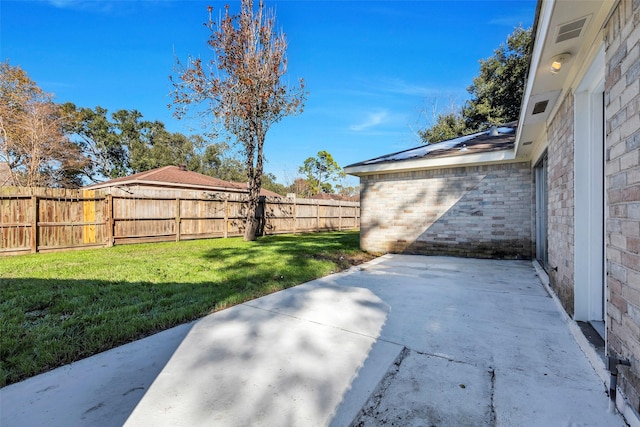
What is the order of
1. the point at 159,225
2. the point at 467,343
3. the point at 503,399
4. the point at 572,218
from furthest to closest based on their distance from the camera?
the point at 159,225 → the point at 572,218 → the point at 467,343 → the point at 503,399

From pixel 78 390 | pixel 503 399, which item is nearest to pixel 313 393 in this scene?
pixel 503 399

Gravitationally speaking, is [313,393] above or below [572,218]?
below

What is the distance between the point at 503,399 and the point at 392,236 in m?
6.66

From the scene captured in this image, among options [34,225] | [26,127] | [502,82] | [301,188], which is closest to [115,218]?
[34,225]

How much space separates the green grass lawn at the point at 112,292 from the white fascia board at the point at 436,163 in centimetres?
278

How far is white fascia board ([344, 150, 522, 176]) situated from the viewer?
22.6 feet

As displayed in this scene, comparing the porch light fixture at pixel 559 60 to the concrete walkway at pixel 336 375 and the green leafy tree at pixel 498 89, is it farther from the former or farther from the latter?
the green leafy tree at pixel 498 89

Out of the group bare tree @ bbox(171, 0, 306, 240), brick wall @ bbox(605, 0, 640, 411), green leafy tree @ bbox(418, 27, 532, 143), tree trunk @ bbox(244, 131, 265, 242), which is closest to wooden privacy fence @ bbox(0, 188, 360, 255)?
tree trunk @ bbox(244, 131, 265, 242)

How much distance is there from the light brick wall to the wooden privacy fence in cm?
571

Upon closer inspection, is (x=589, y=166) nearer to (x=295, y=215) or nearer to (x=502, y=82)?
(x=295, y=215)

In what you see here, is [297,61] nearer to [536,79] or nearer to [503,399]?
[536,79]

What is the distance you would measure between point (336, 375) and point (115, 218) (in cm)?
911

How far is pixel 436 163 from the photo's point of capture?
7.57 meters

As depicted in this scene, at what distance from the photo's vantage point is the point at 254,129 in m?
Answer: 10.2
